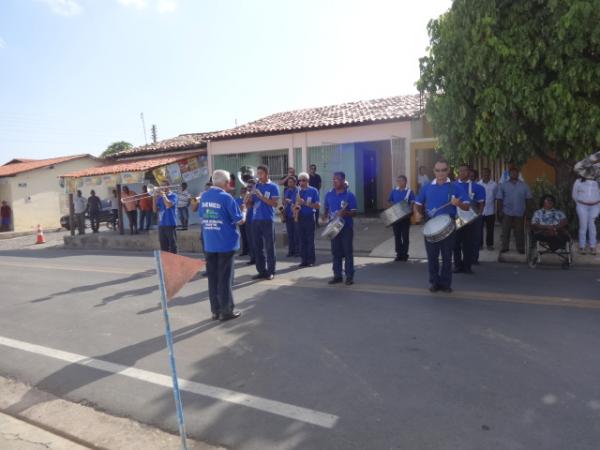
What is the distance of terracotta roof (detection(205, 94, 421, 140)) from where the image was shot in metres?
15.8

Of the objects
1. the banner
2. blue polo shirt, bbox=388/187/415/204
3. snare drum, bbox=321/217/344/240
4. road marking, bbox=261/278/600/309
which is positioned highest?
the banner

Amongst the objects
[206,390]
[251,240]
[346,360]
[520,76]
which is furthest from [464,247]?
[206,390]

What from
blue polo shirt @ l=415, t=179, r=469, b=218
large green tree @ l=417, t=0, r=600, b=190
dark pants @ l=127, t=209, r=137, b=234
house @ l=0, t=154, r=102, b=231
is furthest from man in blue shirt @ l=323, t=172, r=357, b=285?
house @ l=0, t=154, r=102, b=231

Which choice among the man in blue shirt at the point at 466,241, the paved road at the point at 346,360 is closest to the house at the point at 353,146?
the man in blue shirt at the point at 466,241

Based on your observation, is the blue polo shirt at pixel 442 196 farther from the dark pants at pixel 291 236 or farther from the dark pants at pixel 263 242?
the dark pants at pixel 291 236

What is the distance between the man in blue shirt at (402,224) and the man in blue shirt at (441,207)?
2.54 m

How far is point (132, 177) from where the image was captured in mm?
19500

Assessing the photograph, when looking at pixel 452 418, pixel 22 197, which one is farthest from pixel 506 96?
pixel 22 197

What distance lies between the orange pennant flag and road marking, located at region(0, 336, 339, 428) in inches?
37.0

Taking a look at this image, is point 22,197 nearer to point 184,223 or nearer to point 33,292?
point 184,223

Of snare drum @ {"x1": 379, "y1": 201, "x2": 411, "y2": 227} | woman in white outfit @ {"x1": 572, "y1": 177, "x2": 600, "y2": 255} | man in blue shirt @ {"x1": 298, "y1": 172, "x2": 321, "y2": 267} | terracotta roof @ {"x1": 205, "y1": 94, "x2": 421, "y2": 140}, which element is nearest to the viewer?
woman in white outfit @ {"x1": 572, "y1": 177, "x2": 600, "y2": 255}

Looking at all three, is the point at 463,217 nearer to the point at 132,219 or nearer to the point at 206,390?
the point at 206,390

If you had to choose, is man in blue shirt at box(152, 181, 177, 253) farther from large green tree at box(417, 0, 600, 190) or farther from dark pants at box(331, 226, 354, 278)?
large green tree at box(417, 0, 600, 190)

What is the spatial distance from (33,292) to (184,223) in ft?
29.7
